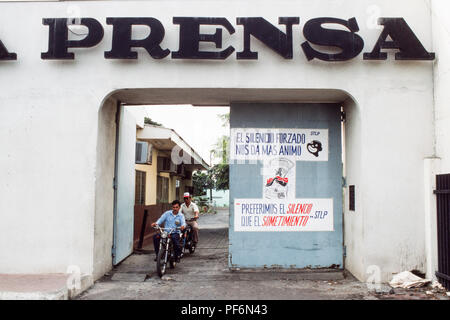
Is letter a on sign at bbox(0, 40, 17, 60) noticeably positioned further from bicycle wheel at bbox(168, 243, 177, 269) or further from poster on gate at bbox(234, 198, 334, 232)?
poster on gate at bbox(234, 198, 334, 232)

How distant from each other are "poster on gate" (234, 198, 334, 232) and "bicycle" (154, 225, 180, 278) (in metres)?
1.41

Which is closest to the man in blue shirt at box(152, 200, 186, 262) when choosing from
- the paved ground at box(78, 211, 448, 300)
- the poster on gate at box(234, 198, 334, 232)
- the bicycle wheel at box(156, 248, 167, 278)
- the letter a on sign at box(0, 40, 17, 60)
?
the bicycle wheel at box(156, 248, 167, 278)

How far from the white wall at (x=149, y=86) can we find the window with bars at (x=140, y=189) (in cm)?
575

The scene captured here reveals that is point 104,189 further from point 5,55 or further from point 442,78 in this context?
point 442,78

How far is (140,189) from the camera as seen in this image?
1432 centimetres

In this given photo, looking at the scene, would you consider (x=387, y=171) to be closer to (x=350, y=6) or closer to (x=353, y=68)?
(x=353, y=68)

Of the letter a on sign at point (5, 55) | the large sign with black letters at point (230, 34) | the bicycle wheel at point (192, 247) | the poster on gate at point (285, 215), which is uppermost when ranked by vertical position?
the large sign with black letters at point (230, 34)

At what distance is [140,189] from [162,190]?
4.69 meters

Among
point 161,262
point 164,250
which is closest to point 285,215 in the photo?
point 164,250

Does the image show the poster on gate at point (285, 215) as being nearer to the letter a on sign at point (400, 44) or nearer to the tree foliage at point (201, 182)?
the letter a on sign at point (400, 44)

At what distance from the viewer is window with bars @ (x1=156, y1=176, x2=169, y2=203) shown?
709 inches

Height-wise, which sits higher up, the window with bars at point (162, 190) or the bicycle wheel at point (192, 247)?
the window with bars at point (162, 190)

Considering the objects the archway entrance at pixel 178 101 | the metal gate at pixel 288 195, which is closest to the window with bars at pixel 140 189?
the archway entrance at pixel 178 101

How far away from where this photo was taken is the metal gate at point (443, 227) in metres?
7.07
